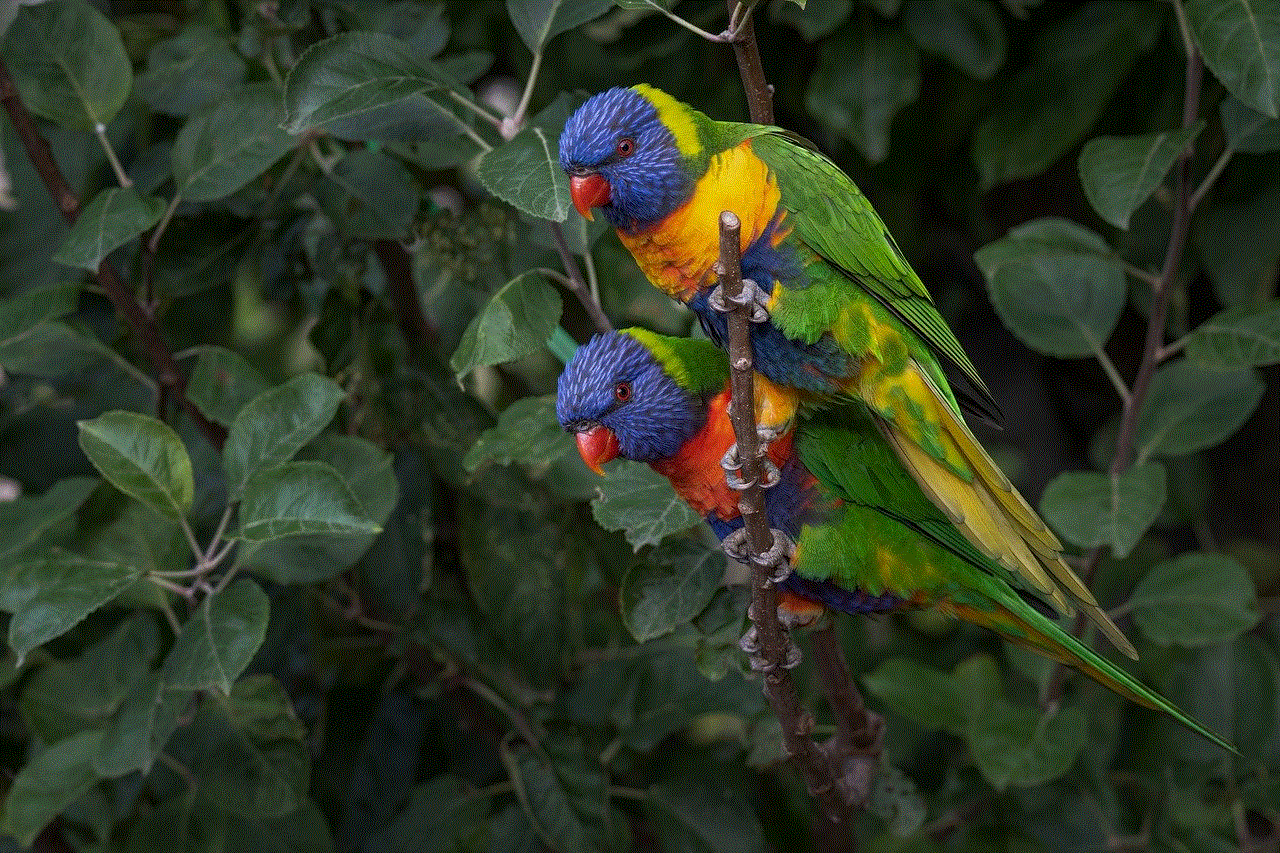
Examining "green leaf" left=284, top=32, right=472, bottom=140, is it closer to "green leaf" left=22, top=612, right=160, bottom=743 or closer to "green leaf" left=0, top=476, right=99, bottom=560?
"green leaf" left=0, top=476, right=99, bottom=560

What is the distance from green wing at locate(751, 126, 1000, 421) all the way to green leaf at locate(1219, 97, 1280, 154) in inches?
25.6

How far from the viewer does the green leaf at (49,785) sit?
1.65 m

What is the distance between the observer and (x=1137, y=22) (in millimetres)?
2068

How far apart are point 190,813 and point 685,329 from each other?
3.61 feet

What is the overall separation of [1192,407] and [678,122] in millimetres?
1078

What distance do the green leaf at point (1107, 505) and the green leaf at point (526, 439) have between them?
0.75m

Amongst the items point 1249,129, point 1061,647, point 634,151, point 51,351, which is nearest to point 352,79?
point 634,151

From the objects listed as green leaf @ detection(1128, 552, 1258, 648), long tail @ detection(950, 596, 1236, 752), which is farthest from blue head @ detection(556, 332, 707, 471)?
green leaf @ detection(1128, 552, 1258, 648)

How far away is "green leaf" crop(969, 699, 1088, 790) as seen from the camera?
71.7 inches

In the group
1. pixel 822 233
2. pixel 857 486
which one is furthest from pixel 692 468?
pixel 822 233

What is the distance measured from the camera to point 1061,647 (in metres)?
1.52

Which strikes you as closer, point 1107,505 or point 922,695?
point 1107,505

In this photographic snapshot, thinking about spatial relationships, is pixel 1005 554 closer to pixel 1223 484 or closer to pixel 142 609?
pixel 142 609

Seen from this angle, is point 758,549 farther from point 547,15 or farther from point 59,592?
point 59,592
